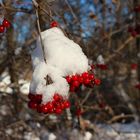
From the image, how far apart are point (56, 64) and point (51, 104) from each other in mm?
294

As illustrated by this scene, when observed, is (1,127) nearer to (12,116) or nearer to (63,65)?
(12,116)

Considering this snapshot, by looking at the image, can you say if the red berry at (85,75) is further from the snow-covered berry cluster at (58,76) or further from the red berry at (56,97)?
the red berry at (56,97)

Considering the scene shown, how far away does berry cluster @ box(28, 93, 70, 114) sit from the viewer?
8.22ft

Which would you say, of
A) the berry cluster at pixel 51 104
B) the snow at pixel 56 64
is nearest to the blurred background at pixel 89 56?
the snow at pixel 56 64

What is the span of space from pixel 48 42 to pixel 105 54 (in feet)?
14.1

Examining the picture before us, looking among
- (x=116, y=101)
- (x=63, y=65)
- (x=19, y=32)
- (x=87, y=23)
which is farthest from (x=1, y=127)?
(x=116, y=101)

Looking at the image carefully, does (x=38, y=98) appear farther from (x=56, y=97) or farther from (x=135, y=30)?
(x=135, y=30)

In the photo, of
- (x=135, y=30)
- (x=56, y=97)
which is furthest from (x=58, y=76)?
(x=135, y=30)

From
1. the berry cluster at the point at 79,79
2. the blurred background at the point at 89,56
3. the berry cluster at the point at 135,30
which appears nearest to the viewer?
the berry cluster at the point at 79,79

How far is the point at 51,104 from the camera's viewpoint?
2.51 metres

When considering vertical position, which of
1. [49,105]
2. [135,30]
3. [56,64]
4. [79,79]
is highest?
[135,30]

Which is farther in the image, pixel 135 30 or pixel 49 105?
pixel 135 30

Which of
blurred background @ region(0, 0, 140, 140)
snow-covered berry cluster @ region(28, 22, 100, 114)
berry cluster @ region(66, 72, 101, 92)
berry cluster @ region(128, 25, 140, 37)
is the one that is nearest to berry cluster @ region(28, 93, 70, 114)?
snow-covered berry cluster @ region(28, 22, 100, 114)

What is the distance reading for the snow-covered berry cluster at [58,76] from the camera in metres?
2.50
